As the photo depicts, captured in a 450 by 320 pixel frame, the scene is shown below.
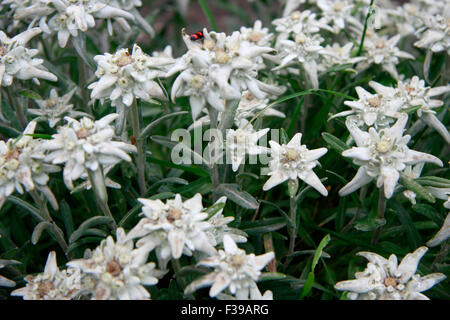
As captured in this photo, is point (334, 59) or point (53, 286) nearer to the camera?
point (53, 286)

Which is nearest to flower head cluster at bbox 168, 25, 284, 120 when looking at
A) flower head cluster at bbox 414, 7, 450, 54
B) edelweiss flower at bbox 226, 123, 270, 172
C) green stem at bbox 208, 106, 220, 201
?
green stem at bbox 208, 106, 220, 201

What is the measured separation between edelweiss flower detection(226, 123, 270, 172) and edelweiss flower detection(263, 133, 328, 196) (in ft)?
0.45

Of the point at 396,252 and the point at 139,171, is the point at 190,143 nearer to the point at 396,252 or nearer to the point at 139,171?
the point at 139,171

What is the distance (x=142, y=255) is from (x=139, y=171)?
0.79 metres

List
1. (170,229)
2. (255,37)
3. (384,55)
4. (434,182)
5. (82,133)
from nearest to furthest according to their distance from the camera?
(170,229) → (82,133) → (434,182) → (255,37) → (384,55)

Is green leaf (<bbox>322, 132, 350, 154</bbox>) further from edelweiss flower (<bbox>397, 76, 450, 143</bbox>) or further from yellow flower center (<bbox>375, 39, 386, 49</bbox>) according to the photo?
Result: yellow flower center (<bbox>375, 39, 386, 49</bbox>)

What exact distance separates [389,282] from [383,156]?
24.3 inches

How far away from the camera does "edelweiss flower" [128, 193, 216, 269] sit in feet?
6.46

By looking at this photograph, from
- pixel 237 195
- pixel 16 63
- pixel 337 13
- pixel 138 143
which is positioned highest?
pixel 337 13

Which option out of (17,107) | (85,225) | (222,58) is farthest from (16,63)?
(222,58)

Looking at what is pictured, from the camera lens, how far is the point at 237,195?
2.49 meters

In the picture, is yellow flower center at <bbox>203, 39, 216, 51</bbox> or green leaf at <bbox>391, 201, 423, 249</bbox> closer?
yellow flower center at <bbox>203, 39, 216, 51</bbox>

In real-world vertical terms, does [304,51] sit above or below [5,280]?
above

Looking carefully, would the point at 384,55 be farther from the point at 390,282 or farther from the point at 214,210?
the point at 214,210
